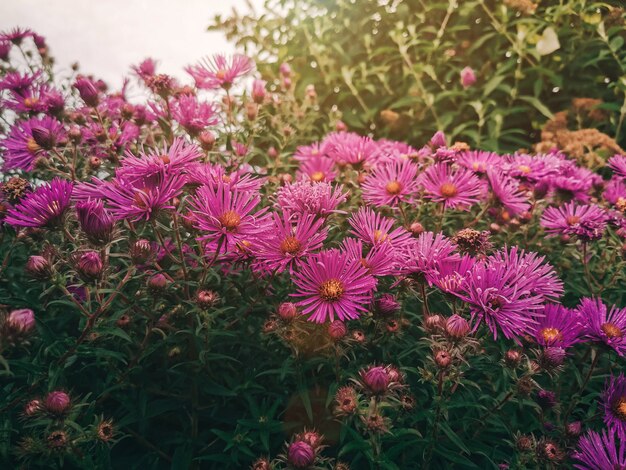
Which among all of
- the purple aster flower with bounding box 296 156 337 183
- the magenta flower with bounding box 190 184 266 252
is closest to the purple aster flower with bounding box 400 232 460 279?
the magenta flower with bounding box 190 184 266 252

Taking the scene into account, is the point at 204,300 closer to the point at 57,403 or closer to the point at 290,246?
the point at 290,246

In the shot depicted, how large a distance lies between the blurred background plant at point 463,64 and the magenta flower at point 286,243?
6.83 feet

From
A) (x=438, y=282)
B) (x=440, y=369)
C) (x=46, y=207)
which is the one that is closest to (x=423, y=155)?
(x=438, y=282)

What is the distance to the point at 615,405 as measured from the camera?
128 centimetres

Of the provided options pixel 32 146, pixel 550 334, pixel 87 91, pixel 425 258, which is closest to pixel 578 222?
pixel 550 334

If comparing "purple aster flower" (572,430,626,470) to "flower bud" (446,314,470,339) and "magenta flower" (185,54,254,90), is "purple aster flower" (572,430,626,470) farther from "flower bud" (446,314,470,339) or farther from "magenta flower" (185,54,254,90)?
"magenta flower" (185,54,254,90)

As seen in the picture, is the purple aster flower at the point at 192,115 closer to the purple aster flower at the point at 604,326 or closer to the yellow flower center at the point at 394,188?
the yellow flower center at the point at 394,188

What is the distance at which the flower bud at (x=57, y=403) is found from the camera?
3.45ft

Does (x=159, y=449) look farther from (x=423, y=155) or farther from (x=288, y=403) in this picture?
(x=423, y=155)

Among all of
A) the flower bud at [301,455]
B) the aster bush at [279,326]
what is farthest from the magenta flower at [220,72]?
the flower bud at [301,455]

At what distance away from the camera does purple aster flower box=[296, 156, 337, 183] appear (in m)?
2.07

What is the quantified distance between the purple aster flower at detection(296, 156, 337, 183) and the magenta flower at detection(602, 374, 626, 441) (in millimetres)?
1354

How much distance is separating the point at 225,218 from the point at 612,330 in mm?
1255

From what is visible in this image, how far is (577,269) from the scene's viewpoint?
6.72 ft
